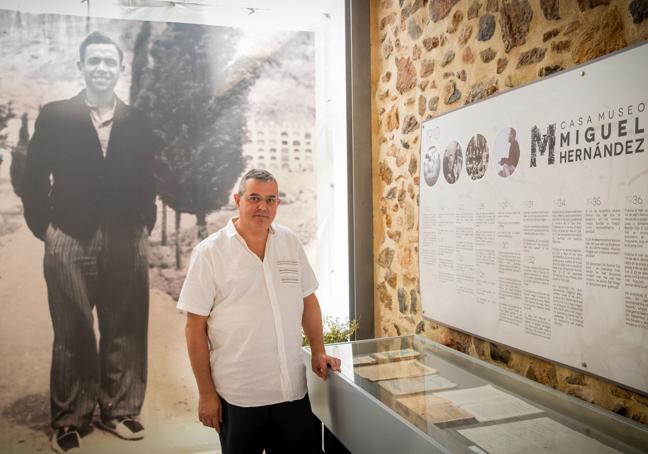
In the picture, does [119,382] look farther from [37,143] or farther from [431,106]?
[431,106]

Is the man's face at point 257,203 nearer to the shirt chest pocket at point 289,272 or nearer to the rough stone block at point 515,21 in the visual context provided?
the shirt chest pocket at point 289,272

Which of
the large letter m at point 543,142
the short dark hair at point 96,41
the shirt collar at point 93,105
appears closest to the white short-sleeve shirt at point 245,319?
the large letter m at point 543,142

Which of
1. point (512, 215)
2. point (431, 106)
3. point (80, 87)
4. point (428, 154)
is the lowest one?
point (512, 215)

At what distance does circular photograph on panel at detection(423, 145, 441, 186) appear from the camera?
2.67m

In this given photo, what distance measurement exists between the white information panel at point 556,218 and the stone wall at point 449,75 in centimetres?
8

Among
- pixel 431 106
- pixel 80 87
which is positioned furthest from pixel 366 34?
pixel 80 87

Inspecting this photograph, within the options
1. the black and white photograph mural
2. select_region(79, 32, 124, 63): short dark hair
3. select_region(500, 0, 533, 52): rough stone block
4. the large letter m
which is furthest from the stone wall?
select_region(79, 32, 124, 63): short dark hair

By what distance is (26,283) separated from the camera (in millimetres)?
3199

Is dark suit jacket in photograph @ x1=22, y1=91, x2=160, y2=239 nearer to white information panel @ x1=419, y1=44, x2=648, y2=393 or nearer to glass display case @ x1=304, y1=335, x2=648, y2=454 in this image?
glass display case @ x1=304, y1=335, x2=648, y2=454

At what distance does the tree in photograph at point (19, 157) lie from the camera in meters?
3.18

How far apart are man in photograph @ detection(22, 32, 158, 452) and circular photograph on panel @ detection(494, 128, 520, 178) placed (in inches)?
87.7

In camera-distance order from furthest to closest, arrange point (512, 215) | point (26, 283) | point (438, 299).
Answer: point (26, 283), point (438, 299), point (512, 215)

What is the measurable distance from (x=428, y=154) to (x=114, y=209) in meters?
2.00

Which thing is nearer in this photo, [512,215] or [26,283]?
[512,215]
